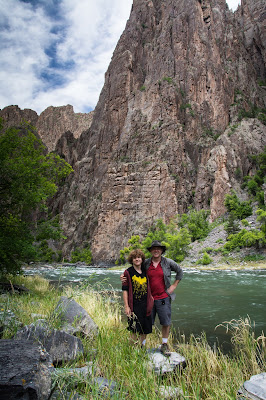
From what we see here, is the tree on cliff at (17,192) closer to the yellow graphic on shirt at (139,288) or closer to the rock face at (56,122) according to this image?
the yellow graphic on shirt at (139,288)

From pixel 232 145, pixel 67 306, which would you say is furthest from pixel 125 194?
pixel 67 306

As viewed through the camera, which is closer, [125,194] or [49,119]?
[125,194]

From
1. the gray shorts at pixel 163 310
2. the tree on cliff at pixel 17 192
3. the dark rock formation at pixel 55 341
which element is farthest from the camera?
the tree on cliff at pixel 17 192

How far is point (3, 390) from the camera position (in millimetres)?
2727

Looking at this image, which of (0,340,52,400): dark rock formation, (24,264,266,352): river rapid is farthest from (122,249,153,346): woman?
(0,340,52,400): dark rock formation

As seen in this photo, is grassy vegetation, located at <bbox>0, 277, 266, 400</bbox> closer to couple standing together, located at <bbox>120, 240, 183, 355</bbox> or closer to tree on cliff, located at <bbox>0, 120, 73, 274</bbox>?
couple standing together, located at <bbox>120, 240, 183, 355</bbox>

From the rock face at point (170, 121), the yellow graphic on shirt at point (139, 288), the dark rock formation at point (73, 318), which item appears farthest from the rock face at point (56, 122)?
the yellow graphic on shirt at point (139, 288)

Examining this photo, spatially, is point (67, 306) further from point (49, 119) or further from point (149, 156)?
point (49, 119)

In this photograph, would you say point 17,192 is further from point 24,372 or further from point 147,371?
point 24,372

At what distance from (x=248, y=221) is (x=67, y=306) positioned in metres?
45.4

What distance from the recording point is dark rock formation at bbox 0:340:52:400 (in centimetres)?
277

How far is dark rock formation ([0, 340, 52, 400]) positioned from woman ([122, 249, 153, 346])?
86.5 inches

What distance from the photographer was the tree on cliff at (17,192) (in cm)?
1030

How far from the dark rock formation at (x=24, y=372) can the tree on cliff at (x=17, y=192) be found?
6988mm
